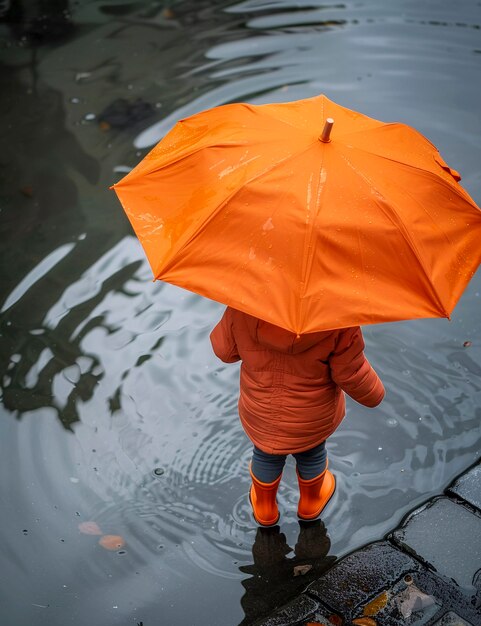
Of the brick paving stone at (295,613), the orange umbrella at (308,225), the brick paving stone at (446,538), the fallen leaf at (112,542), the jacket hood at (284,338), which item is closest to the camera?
the orange umbrella at (308,225)

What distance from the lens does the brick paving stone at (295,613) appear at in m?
3.11

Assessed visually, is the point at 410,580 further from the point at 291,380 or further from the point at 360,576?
the point at 291,380

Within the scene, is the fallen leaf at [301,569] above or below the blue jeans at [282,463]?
below

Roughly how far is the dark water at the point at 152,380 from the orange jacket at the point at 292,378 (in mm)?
679

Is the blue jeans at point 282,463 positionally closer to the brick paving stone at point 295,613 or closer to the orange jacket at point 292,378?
the orange jacket at point 292,378

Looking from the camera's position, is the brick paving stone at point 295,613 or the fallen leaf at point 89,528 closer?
the brick paving stone at point 295,613

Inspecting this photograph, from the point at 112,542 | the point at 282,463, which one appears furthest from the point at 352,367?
the point at 112,542

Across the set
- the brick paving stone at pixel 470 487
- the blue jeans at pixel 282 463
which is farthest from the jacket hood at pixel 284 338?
the brick paving stone at pixel 470 487

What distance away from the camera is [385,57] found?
6836 mm

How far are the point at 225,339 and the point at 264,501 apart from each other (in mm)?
866

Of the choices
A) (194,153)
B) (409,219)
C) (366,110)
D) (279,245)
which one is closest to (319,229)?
(279,245)

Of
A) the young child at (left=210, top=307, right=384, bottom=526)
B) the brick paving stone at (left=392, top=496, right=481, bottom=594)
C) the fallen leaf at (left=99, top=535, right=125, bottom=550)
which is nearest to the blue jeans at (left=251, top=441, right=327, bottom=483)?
the young child at (left=210, top=307, right=384, bottom=526)

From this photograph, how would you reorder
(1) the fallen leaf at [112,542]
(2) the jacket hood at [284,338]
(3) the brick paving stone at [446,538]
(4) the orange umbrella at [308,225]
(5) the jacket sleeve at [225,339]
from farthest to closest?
(1) the fallen leaf at [112,542], (3) the brick paving stone at [446,538], (5) the jacket sleeve at [225,339], (2) the jacket hood at [284,338], (4) the orange umbrella at [308,225]

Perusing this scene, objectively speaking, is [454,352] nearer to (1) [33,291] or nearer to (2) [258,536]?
(2) [258,536]
